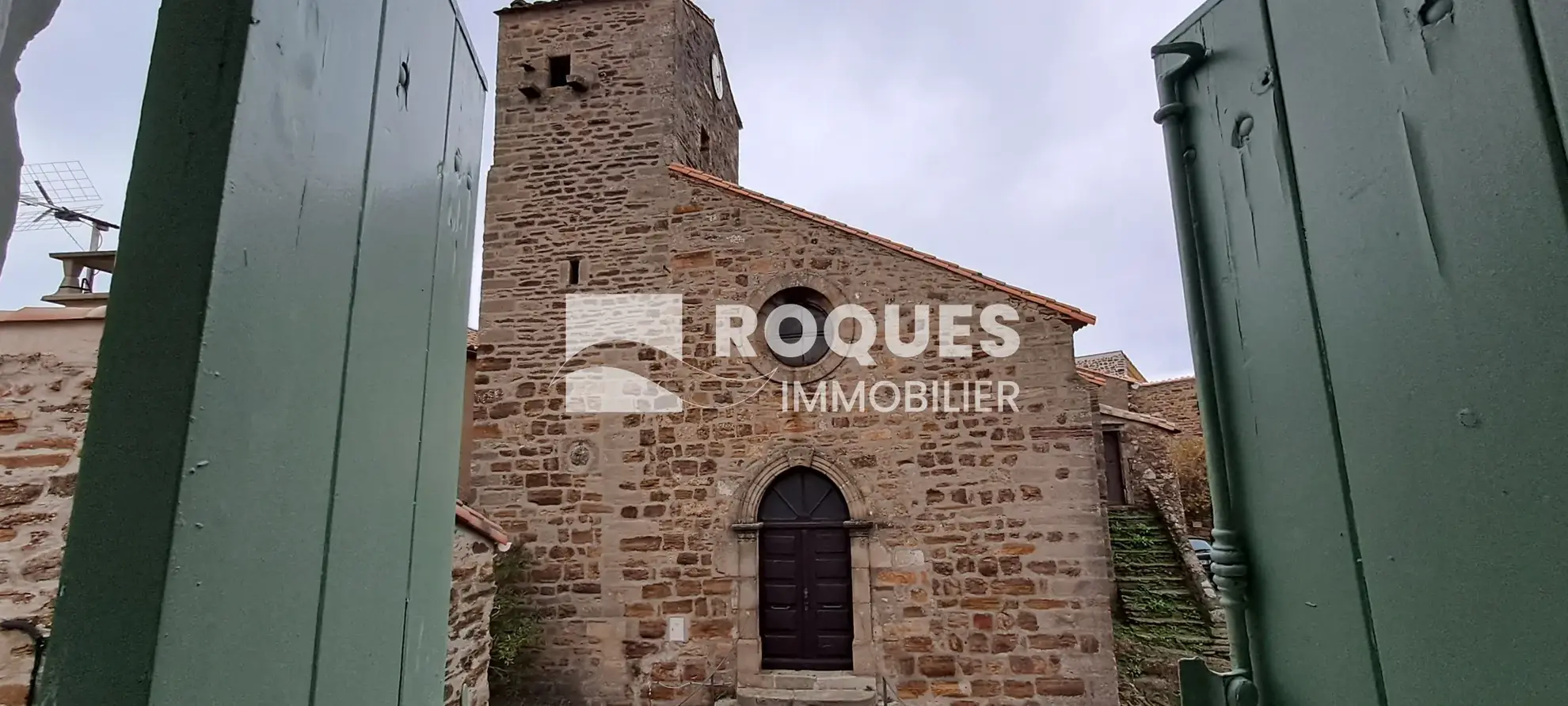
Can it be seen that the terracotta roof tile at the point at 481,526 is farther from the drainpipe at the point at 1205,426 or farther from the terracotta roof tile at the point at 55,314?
the drainpipe at the point at 1205,426

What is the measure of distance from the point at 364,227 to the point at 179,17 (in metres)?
0.30

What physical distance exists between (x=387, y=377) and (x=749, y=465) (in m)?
6.14

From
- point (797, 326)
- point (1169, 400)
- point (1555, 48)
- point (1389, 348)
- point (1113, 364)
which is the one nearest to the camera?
point (1555, 48)

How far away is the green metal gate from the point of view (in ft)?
2.55

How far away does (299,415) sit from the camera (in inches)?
31.3

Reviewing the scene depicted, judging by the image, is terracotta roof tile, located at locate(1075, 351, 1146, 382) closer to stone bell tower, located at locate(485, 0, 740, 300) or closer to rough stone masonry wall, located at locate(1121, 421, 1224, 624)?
rough stone masonry wall, located at locate(1121, 421, 1224, 624)

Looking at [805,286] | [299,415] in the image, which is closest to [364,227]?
[299,415]

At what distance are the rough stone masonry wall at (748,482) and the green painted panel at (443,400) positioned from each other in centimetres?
566

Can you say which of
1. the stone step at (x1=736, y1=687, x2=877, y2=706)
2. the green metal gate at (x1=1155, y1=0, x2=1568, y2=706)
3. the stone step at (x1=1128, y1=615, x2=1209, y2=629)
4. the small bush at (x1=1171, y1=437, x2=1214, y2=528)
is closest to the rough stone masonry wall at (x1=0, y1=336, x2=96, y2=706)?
the green metal gate at (x1=1155, y1=0, x2=1568, y2=706)

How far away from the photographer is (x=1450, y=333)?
854mm

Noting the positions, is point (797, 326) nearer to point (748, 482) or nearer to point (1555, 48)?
point (748, 482)

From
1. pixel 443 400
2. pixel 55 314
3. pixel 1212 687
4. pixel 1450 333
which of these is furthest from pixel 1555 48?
pixel 55 314

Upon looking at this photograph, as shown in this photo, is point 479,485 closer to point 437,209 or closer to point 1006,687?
point 1006,687

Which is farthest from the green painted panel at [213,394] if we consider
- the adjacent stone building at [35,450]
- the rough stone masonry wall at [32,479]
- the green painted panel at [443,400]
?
the rough stone masonry wall at [32,479]
